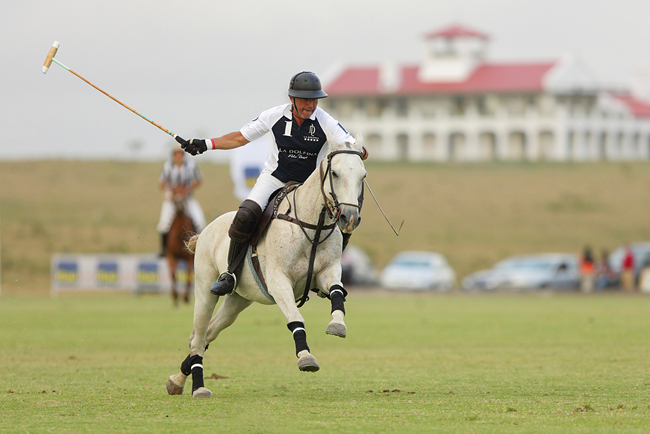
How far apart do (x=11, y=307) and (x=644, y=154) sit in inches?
3872

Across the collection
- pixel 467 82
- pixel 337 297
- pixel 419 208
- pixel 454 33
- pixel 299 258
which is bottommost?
pixel 419 208

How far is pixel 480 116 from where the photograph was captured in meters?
106

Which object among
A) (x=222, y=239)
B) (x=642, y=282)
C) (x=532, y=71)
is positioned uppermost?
(x=532, y=71)

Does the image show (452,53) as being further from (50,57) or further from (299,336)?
(299,336)

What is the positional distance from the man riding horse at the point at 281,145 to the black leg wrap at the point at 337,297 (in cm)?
91

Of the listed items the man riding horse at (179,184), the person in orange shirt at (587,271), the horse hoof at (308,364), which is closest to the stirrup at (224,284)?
the horse hoof at (308,364)

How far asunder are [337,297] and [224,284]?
Result: 126 centimetres

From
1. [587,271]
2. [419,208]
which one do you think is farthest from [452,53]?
[587,271]

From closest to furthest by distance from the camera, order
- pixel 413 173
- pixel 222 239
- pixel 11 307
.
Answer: pixel 222 239
pixel 11 307
pixel 413 173

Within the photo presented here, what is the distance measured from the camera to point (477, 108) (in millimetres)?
105625

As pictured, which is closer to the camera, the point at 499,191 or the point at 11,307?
the point at 11,307

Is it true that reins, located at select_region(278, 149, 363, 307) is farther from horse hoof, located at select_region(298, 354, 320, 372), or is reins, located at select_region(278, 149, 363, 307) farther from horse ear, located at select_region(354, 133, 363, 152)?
horse hoof, located at select_region(298, 354, 320, 372)

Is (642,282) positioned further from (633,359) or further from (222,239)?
(222,239)

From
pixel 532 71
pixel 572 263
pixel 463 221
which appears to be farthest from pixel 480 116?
pixel 572 263
